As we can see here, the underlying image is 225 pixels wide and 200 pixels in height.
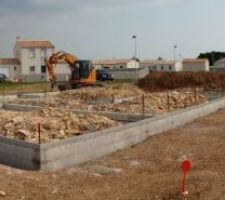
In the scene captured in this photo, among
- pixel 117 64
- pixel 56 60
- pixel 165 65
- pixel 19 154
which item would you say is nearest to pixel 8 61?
pixel 117 64

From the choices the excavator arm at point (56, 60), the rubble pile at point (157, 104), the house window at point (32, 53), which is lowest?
the rubble pile at point (157, 104)

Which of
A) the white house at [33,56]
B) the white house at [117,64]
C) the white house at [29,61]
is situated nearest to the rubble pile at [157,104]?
the white house at [29,61]

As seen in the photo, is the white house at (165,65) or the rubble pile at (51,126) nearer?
the rubble pile at (51,126)

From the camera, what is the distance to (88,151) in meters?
9.41

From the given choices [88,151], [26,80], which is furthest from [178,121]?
[26,80]

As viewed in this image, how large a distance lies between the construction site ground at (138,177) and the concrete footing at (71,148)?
0.65 ft

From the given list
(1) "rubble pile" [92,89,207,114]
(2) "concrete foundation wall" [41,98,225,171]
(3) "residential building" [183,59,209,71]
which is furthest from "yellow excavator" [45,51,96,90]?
(3) "residential building" [183,59,209,71]

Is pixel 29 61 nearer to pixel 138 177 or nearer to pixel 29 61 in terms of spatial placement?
pixel 29 61

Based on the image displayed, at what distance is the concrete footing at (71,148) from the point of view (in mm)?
8445

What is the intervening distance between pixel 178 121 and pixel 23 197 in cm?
778

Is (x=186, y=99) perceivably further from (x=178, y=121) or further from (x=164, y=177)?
(x=164, y=177)

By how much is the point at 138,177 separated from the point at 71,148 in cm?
169

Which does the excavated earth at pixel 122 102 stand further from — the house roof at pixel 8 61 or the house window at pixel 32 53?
the house window at pixel 32 53

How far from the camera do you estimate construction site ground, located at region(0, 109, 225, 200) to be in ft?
22.1
